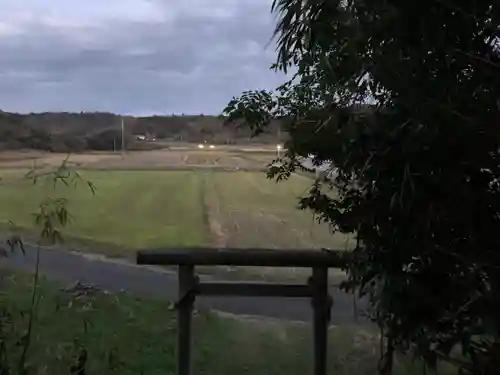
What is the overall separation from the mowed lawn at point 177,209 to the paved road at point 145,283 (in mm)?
130

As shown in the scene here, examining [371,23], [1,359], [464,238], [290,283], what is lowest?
[1,359]

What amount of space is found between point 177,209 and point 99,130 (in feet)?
3.49

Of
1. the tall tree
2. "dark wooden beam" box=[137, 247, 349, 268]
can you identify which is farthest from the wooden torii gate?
the tall tree

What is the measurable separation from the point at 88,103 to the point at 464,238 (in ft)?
5.46

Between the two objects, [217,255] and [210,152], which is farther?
[210,152]

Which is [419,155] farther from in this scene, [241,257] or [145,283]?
[145,283]

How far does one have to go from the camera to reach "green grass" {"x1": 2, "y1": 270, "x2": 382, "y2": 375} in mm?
2232

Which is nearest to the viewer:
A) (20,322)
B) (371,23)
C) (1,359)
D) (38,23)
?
(371,23)

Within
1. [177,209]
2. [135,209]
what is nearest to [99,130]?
[177,209]

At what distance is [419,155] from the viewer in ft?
3.83

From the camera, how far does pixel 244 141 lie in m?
2.00

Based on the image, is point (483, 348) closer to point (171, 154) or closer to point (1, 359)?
point (1, 359)

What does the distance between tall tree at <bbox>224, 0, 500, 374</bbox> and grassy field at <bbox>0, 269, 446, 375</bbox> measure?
45 centimetres

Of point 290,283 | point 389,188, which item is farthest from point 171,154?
point 389,188
